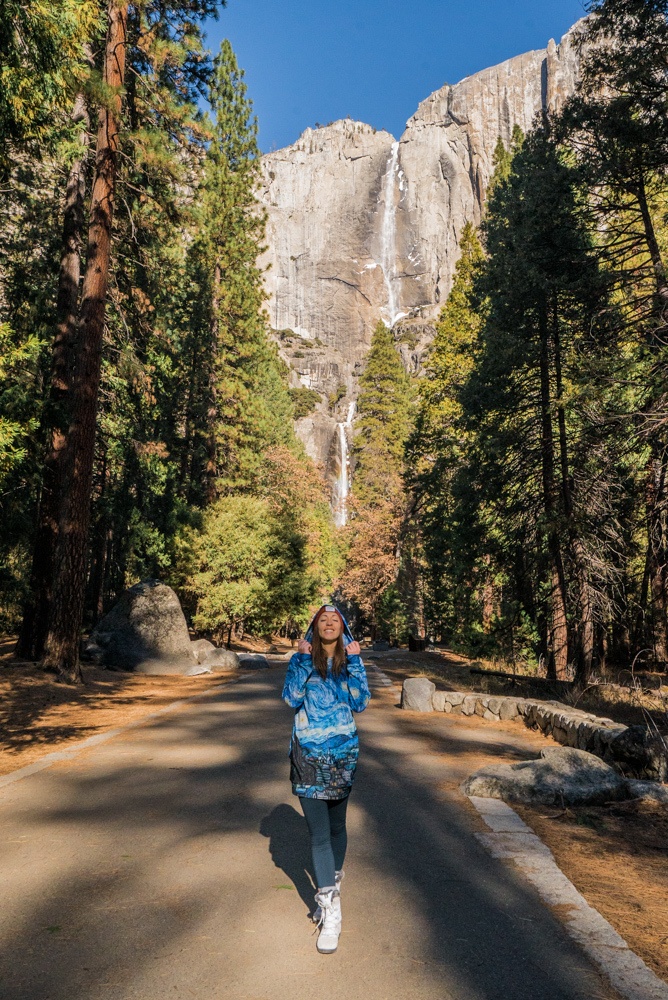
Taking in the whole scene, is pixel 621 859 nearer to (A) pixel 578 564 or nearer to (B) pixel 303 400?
(A) pixel 578 564

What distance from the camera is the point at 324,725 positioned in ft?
11.7

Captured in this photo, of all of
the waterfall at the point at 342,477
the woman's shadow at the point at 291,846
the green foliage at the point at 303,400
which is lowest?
the woman's shadow at the point at 291,846

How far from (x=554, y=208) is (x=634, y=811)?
37.5 ft

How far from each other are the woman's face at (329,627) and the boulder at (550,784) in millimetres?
3347

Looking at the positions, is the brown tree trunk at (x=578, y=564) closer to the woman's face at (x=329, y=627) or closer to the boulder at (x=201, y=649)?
the boulder at (x=201, y=649)

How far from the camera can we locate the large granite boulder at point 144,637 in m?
15.8

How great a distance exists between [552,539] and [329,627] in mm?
12592

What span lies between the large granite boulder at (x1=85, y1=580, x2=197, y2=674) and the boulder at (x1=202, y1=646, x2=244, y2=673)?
422 mm

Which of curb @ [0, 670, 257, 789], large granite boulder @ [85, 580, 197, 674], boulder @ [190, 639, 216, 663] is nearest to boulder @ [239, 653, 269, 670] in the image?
boulder @ [190, 639, 216, 663]

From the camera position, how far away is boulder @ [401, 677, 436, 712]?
1189 centimetres

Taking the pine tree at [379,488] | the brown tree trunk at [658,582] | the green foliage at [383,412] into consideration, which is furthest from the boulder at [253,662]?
the green foliage at [383,412]

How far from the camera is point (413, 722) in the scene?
417 inches

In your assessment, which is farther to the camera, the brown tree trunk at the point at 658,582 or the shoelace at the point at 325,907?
the brown tree trunk at the point at 658,582

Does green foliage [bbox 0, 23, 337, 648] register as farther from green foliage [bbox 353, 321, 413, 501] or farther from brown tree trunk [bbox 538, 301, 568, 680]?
green foliage [bbox 353, 321, 413, 501]
